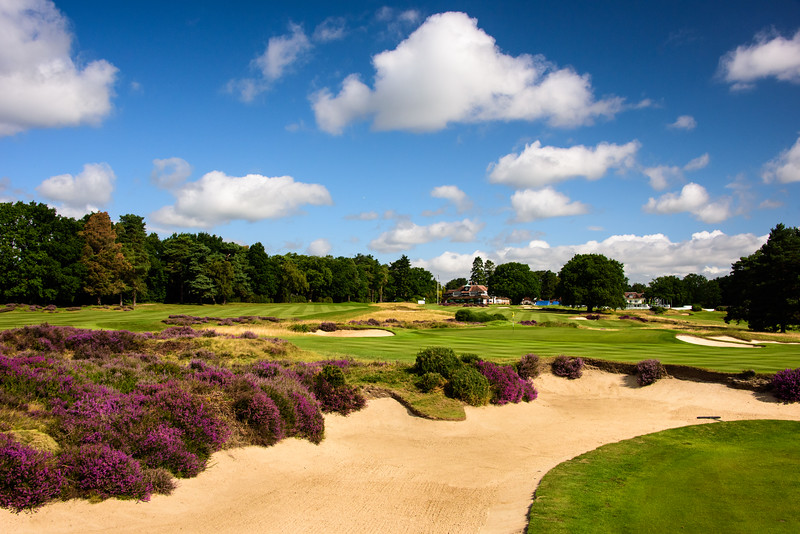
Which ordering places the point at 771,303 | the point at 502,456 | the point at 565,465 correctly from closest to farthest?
the point at 565,465
the point at 502,456
the point at 771,303

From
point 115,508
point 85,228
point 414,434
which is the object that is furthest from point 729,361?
point 85,228

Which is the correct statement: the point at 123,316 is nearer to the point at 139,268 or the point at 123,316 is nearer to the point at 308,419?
the point at 139,268

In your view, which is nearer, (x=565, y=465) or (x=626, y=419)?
(x=565, y=465)

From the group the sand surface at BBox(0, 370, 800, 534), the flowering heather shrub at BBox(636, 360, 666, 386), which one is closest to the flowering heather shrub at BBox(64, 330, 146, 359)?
the sand surface at BBox(0, 370, 800, 534)

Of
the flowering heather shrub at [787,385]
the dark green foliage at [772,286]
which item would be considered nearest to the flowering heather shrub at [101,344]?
the flowering heather shrub at [787,385]

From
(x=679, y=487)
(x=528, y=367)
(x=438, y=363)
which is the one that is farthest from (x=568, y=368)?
(x=679, y=487)

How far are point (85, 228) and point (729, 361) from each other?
78.0 m

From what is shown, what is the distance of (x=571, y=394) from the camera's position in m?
17.4

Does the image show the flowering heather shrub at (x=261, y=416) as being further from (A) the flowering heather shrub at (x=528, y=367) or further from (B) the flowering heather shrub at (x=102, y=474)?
(A) the flowering heather shrub at (x=528, y=367)

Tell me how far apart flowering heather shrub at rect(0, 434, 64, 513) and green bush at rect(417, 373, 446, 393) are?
34.1 ft

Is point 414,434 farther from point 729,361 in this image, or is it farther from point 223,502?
point 729,361

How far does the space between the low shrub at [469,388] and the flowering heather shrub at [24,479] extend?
35.4 feet

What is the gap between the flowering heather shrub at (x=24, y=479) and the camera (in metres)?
6.02

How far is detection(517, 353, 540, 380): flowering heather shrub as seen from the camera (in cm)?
1769
